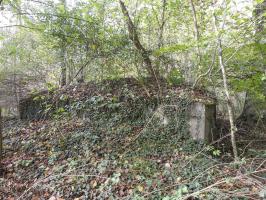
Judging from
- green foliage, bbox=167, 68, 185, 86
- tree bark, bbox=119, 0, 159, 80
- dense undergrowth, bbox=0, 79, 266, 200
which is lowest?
dense undergrowth, bbox=0, 79, 266, 200

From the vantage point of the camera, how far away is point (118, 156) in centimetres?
414

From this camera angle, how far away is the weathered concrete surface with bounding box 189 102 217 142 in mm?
4500

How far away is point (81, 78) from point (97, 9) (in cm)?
245

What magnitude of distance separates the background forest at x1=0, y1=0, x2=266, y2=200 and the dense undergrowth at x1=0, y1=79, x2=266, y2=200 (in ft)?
0.09

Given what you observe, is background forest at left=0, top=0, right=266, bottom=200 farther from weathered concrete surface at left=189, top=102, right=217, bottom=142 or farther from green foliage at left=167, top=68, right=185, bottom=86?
weathered concrete surface at left=189, top=102, right=217, bottom=142

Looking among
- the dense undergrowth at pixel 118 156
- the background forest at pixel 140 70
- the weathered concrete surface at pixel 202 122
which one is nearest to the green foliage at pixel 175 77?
the background forest at pixel 140 70

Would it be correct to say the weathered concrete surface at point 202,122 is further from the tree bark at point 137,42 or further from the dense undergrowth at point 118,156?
the tree bark at point 137,42

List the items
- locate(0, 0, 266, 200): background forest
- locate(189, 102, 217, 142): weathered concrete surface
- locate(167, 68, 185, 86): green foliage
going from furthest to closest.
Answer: locate(167, 68, 185, 86): green foliage < locate(189, 102, 217, 142): weathered concrete surface < locate(0, 0, 266, 200): background forest

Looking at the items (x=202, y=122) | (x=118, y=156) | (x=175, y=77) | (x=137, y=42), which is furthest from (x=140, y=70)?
(x=118, y=156)

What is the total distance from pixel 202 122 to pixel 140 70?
199 centimetres

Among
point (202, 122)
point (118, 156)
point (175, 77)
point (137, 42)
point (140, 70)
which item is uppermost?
point (137, 42)

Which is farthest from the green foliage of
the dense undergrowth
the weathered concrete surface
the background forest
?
the weathered concrete surface

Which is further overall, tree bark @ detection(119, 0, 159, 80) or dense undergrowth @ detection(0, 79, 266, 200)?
tree bark @ detection(119, 0, 159, 80)

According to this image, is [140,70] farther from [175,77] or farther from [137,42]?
[175,77]
